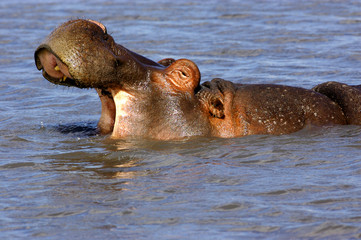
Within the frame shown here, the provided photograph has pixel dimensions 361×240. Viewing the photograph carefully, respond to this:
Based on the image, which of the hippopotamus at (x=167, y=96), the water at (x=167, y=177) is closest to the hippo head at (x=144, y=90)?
the hippopotamus at (x=167, y=96)

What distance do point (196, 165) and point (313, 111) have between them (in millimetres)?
1191

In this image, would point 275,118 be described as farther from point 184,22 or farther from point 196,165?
point 184,22

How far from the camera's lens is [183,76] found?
5.43 meters

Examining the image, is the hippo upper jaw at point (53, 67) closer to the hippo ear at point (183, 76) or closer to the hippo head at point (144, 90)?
the hippo head at point (144, 90)

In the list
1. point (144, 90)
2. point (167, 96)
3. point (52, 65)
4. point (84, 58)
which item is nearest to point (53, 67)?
point (52, 65)

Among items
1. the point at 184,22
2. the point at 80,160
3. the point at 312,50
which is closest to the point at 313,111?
the point at 80,160

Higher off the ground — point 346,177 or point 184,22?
point 184,22

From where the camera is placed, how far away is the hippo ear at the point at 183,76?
543 cm

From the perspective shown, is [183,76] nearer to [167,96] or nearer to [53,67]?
[167,96]

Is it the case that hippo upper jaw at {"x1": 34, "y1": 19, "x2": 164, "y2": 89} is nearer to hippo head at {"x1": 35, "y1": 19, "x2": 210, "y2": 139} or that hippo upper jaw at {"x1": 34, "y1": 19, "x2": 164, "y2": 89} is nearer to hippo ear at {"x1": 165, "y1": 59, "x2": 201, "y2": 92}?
hippo head at {"x1": 35, "y1": 19, "x2": 210, "y2": 139}

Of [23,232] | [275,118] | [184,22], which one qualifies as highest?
[184,22]

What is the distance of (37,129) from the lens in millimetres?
7023

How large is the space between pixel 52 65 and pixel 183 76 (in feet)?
3.39

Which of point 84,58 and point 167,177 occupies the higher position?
point 84,58
